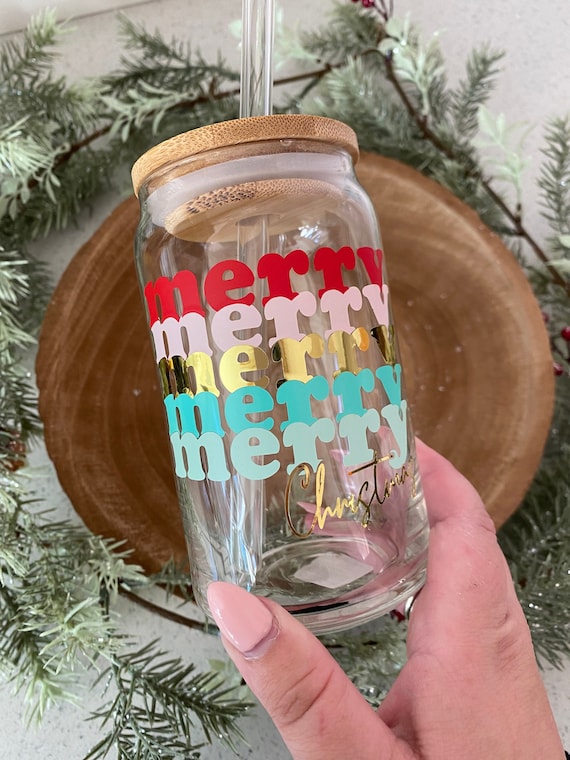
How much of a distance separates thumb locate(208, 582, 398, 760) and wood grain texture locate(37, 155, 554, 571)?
29 cm

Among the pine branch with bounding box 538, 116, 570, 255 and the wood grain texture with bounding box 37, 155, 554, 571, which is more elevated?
the pine branch with bounding box 538, 116, 570, 255

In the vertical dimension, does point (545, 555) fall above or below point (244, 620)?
below

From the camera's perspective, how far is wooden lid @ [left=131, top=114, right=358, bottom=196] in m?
0.38

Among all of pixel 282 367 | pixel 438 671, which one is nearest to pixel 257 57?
pixel 282 367

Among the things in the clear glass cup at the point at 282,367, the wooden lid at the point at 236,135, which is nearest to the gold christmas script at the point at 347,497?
the clear glass cup at the point at 282,367

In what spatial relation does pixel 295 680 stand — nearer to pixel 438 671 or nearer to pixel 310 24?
pixel 438 671

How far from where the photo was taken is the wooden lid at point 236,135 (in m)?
0.38

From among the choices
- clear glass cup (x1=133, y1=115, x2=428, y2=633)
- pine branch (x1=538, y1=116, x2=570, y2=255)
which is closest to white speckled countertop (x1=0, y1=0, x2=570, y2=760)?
pine branch (x1=538, y1=116, x2=570, y2=255)

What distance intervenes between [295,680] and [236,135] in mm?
325

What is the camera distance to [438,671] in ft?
1.41

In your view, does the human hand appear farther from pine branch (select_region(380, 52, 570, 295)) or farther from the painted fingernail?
pine branch (select_region(380, 52, 570, 295))

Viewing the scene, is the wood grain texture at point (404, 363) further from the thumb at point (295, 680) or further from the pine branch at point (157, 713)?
the thumb at point (295, 680)

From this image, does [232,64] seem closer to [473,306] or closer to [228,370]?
[473,306]

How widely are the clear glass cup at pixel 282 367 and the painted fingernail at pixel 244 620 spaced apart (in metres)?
0.06
